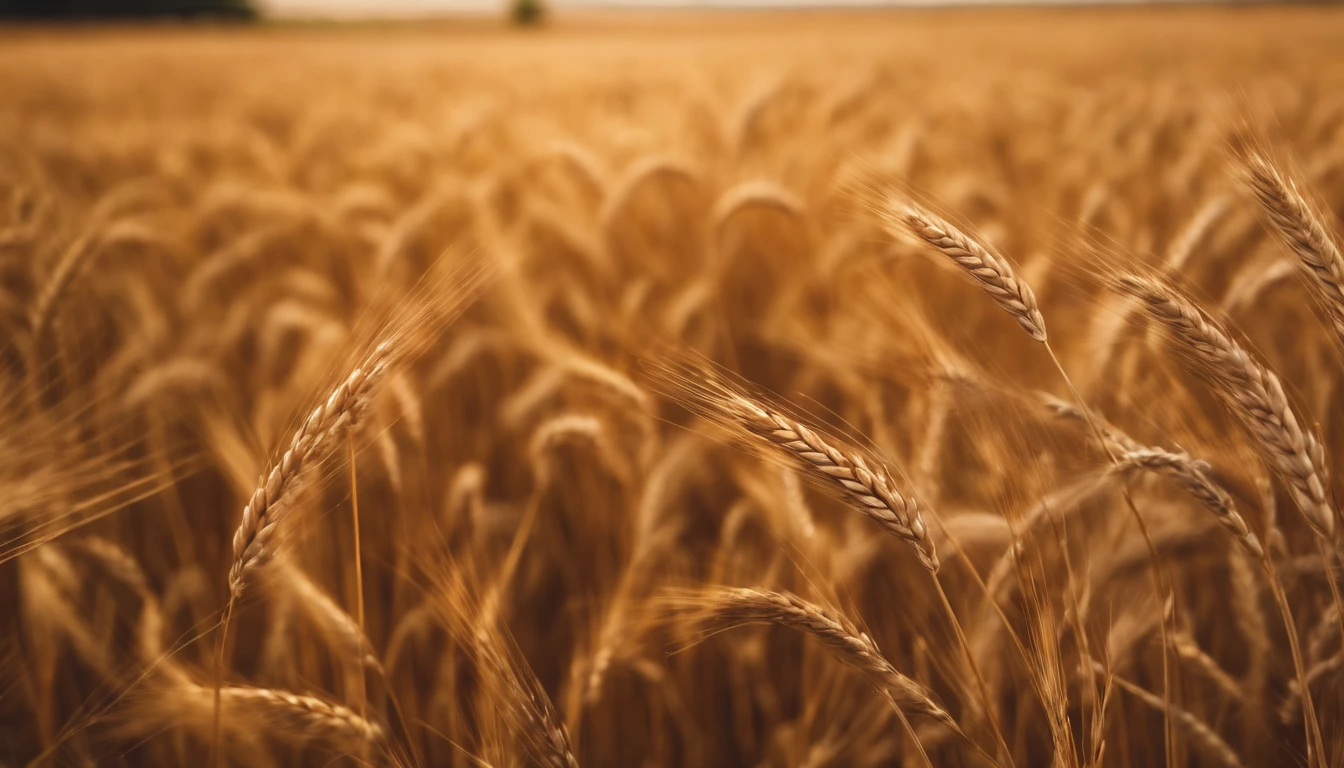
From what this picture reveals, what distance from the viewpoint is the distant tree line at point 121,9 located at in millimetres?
33938

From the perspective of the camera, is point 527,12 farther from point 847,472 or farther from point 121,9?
point 847,472

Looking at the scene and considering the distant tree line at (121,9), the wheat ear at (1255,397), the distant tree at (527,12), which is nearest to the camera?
the wheat ear at (1255,397)

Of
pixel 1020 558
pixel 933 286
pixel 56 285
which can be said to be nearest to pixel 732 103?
pixel 933 286

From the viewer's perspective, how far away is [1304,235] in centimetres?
69

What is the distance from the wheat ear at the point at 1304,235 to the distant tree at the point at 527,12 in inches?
1781

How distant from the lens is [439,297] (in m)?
0.83

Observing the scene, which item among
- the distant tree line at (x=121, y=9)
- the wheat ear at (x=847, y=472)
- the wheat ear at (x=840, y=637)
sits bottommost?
the wheat ear at (x=840, y=637)

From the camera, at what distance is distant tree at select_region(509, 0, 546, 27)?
40.8 metres

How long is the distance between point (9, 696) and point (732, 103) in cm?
440

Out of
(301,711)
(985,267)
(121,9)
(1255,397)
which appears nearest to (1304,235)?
(1255,397)

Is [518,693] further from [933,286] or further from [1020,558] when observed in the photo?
[933,286]

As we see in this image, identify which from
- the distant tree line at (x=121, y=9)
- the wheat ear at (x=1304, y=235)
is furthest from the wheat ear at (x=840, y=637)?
the distant tree line at (x=121, y=9)

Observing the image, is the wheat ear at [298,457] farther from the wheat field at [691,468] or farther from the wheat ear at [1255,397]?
the wheat ear at [1255,397]

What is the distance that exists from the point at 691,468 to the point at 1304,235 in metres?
0.93
